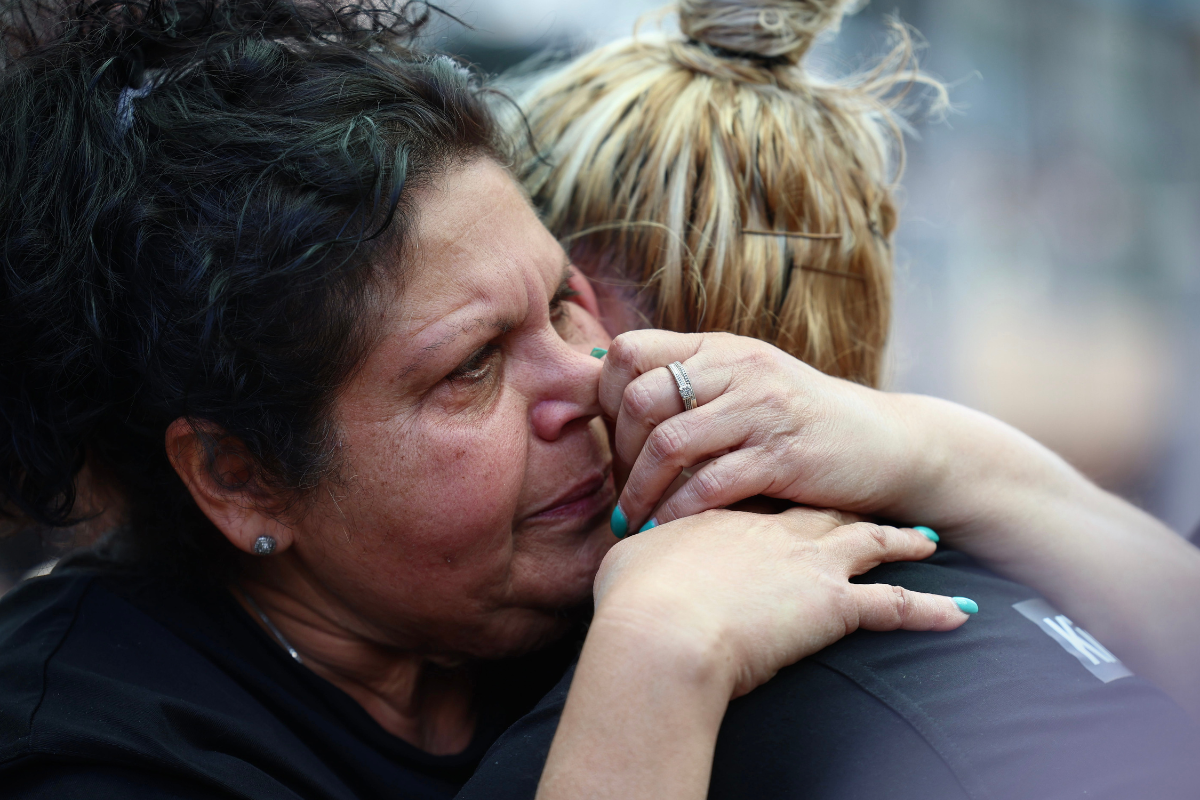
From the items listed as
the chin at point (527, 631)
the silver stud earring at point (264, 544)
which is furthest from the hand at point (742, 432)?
the silver stud earring at point (264, 544)

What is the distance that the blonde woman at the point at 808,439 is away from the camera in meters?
1.16

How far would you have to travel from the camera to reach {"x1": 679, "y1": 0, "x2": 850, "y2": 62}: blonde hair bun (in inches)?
84.1

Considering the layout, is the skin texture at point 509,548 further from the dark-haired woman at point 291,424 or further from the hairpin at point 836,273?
the hairpin at point 836,273

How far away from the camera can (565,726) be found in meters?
1.12

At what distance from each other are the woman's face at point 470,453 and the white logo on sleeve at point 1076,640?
79 cm

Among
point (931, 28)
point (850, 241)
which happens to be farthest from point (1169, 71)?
point (850, 241)

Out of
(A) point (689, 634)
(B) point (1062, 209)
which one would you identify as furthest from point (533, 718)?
(B) point (1062, 209)

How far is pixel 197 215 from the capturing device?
146cm

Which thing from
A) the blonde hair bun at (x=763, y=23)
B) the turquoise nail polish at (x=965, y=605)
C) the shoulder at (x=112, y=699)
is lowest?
the shoulder at (x=112, y=699)

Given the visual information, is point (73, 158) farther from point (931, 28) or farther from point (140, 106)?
point (931, 28)

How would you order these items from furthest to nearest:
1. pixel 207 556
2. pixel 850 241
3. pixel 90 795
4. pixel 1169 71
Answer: pixel 1169 71
pixel 850 241
pixel 207 556
pixel 90 795

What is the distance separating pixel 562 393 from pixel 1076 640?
1.00 meters

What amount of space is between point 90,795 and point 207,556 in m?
0.61

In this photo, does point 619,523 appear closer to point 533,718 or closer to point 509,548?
point 509,548
